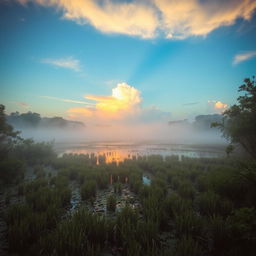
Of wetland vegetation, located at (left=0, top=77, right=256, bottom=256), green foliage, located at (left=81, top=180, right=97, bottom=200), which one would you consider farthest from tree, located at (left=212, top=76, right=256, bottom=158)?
green foliage, located at (left=81, top=180, right=97, bottom=200)

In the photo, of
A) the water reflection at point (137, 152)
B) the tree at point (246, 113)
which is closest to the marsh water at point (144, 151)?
the water reflection at point (137, 152)

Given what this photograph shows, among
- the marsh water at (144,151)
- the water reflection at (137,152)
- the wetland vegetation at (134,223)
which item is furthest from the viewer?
the marsh water at (144,151)

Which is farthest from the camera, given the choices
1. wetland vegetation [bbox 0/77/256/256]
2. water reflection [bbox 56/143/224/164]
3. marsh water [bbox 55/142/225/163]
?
marsh water [bbox 55/142/225/163]

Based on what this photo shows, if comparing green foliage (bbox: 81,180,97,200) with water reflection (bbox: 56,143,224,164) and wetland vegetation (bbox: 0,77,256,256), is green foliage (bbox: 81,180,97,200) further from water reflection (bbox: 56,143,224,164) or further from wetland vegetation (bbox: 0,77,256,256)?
water reflection (bbox: 56,143,224,164)

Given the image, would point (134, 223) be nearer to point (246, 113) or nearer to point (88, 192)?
point (88, 192)

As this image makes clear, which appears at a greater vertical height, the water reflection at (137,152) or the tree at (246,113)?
the tree at (246,113)

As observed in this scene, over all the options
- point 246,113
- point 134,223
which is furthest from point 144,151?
point 134,223

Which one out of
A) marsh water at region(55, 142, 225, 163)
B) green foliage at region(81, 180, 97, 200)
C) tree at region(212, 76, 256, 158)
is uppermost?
tree at region(212, 76, 256, 158)

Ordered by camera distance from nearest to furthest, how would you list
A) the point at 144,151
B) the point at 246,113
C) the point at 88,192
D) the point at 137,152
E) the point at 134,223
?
the point at 134,223 → the point at 88,192 → the point at 246,113 → the point at 137,152 → the point at 144,151

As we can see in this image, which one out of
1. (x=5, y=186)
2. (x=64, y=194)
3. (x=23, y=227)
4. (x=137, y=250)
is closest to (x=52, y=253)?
(x=23, y=227)

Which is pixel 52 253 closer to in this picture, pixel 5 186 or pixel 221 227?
pixel 221 227

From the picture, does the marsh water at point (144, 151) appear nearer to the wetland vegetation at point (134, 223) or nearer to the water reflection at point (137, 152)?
the water reflection at point (137, 152)

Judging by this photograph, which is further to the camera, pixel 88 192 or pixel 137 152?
pixel 137 152

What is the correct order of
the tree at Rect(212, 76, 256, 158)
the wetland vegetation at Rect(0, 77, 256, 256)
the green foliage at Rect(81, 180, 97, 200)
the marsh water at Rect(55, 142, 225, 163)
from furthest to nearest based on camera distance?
the marsh water at Rect(55, 142, 225, 163)
the tree at Rect(212, 76, 256, 158)
the green foliage at Rect(81, 180, 97, 200)
the wetland vegetation at Rect(0, 77, 256, 256)
